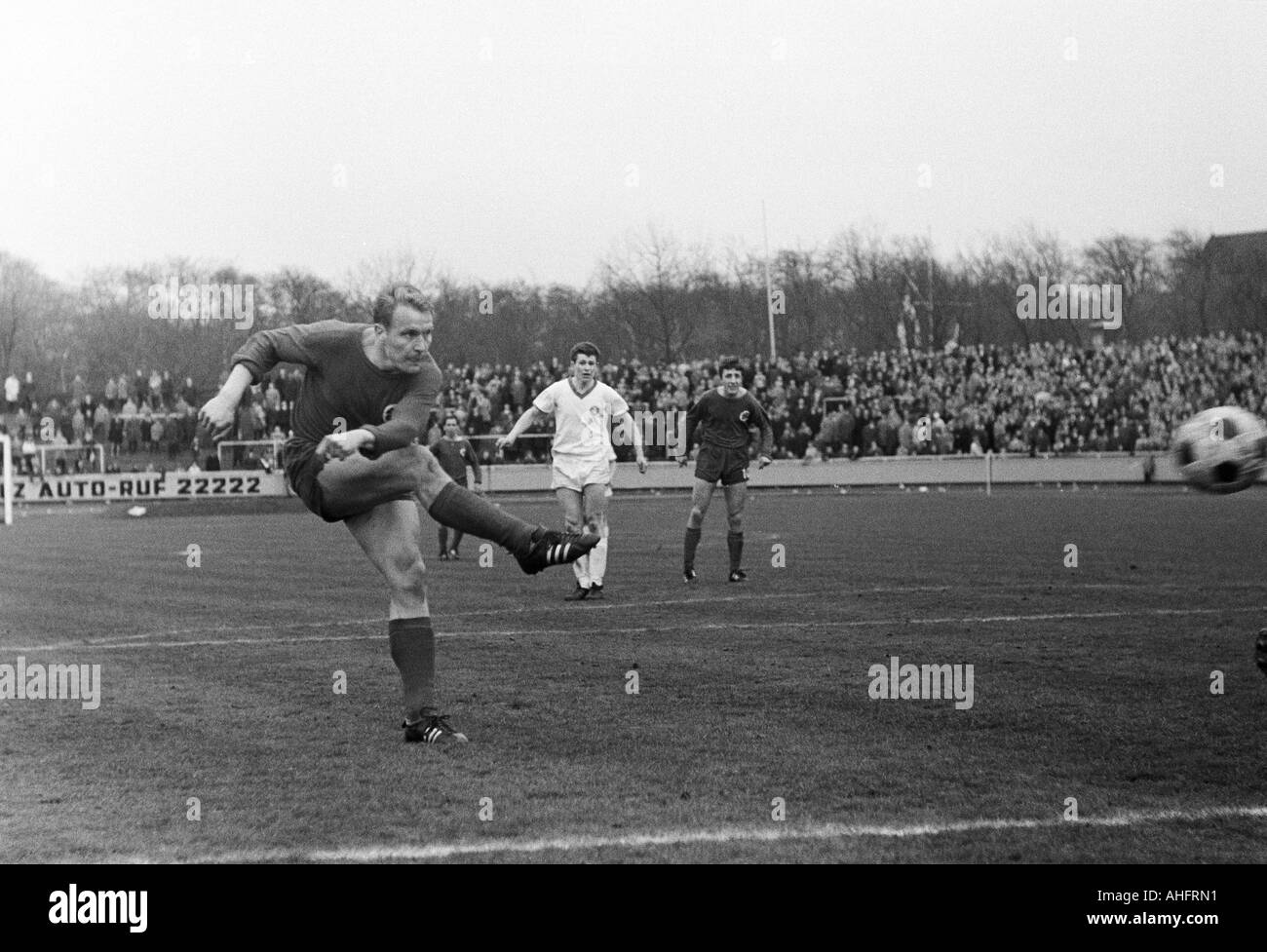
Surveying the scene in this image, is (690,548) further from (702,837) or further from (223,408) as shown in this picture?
(702,837)

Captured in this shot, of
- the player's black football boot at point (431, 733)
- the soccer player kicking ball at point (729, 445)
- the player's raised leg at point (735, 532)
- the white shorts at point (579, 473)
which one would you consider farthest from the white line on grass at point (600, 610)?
the player's black football boot at point (431, 733)

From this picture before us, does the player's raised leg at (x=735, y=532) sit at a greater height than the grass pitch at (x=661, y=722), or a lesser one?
greater

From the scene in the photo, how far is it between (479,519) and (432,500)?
294 mm

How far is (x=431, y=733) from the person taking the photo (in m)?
7.39

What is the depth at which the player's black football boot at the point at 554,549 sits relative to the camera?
24.2 ft

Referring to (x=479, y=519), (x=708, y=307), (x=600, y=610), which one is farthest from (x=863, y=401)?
(x=479, y=519)

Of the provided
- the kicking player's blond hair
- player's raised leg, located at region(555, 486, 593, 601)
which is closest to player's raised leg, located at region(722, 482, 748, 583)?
player's raised leg, located at region(555, 486, 593, 601)

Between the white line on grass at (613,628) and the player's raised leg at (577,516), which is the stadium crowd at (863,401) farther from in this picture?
the white line on grass at (613,628)

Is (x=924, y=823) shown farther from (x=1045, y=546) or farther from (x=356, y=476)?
(x=1045, y=546)

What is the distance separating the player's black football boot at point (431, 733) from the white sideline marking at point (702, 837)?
1.91 m

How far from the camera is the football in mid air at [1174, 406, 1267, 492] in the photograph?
593cm

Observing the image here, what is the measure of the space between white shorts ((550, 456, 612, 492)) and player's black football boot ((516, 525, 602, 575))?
671 cm
